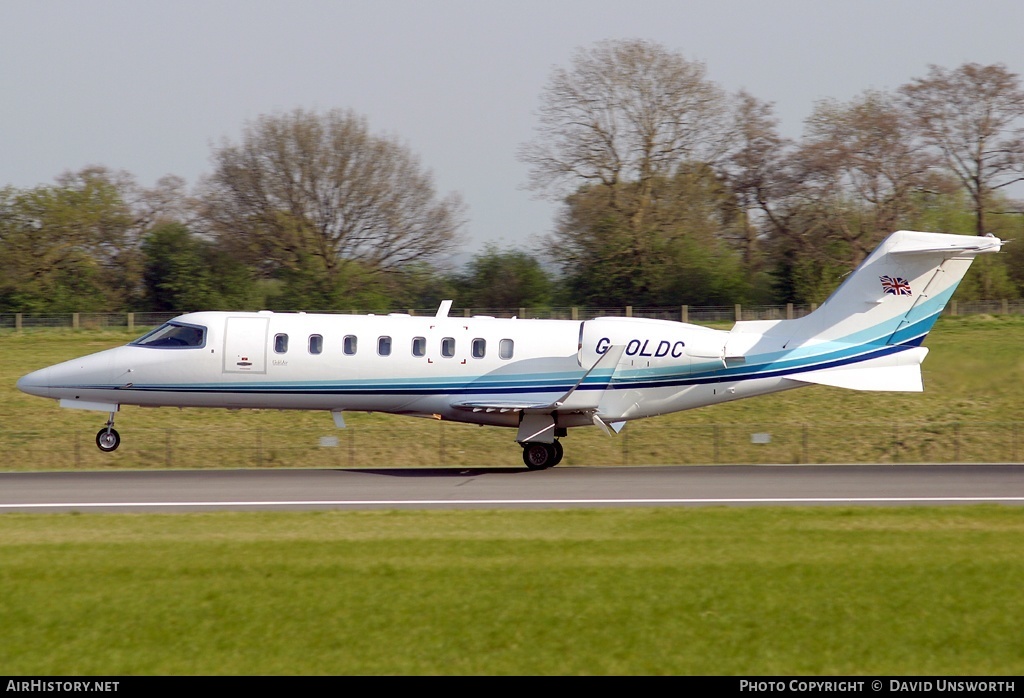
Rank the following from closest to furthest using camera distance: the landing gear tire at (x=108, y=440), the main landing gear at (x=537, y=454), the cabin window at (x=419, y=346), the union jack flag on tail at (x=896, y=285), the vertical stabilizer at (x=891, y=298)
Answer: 1. the vertical stabilizer at (x=891, y=298)
2. the union jack flag on tail at (x=896, y=285)
3. the cabin window at (x=419, y=346)
4. the landing gear tire at (x=108, y=440)
5. the main landing gear at (x=537, y=454)

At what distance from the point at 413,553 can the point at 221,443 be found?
773 inches

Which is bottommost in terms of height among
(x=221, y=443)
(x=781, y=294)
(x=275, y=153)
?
(x=221, y=443)

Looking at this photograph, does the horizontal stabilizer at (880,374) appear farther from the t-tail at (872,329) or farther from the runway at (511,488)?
the runway at (511,488)

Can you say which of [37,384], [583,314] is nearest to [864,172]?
[583,314]

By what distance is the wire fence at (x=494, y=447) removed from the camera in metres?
30.8

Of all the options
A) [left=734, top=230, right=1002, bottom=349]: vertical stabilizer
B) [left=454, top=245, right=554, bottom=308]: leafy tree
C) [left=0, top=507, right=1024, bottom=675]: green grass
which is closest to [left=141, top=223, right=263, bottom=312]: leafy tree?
[left=454, top=245, right=554, bottom=308]: leafy tree

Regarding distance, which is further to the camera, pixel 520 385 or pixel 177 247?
pixel 177 247

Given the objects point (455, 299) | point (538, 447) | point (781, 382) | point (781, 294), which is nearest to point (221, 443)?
point (538, 447)

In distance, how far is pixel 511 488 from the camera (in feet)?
74.7

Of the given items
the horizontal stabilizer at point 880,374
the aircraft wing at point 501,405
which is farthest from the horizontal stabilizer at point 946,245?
the aircraft wing at point 501,405

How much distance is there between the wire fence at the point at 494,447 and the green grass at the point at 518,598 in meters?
13.6
